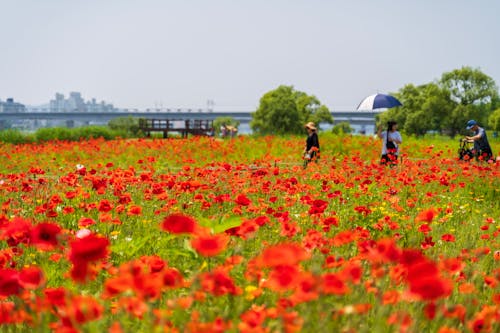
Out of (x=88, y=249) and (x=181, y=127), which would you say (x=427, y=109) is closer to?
(x=181, y=127)

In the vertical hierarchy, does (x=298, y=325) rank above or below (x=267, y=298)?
above

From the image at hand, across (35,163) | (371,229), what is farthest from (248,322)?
(35,163)

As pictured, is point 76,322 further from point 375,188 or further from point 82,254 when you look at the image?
point 375,188

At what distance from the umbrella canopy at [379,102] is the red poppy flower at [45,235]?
1191 cm

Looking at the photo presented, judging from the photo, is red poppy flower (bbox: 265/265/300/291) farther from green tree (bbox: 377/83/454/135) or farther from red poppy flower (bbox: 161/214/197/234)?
green tree (bbox: 377/83/454/135)

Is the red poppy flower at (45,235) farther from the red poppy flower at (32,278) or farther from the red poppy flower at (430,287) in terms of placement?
the red poppy flower at (430,287)

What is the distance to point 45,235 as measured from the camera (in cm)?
192

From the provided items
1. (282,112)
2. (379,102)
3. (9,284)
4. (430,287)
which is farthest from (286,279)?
(282,112)

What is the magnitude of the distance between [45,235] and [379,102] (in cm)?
1225

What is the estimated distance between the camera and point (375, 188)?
7.91 m

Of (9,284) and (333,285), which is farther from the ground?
(333,285)

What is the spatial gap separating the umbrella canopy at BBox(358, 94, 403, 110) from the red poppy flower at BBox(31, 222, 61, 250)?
11.9 meters

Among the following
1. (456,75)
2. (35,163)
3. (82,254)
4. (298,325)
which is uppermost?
(456,75)

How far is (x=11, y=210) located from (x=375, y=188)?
4.97 meters
